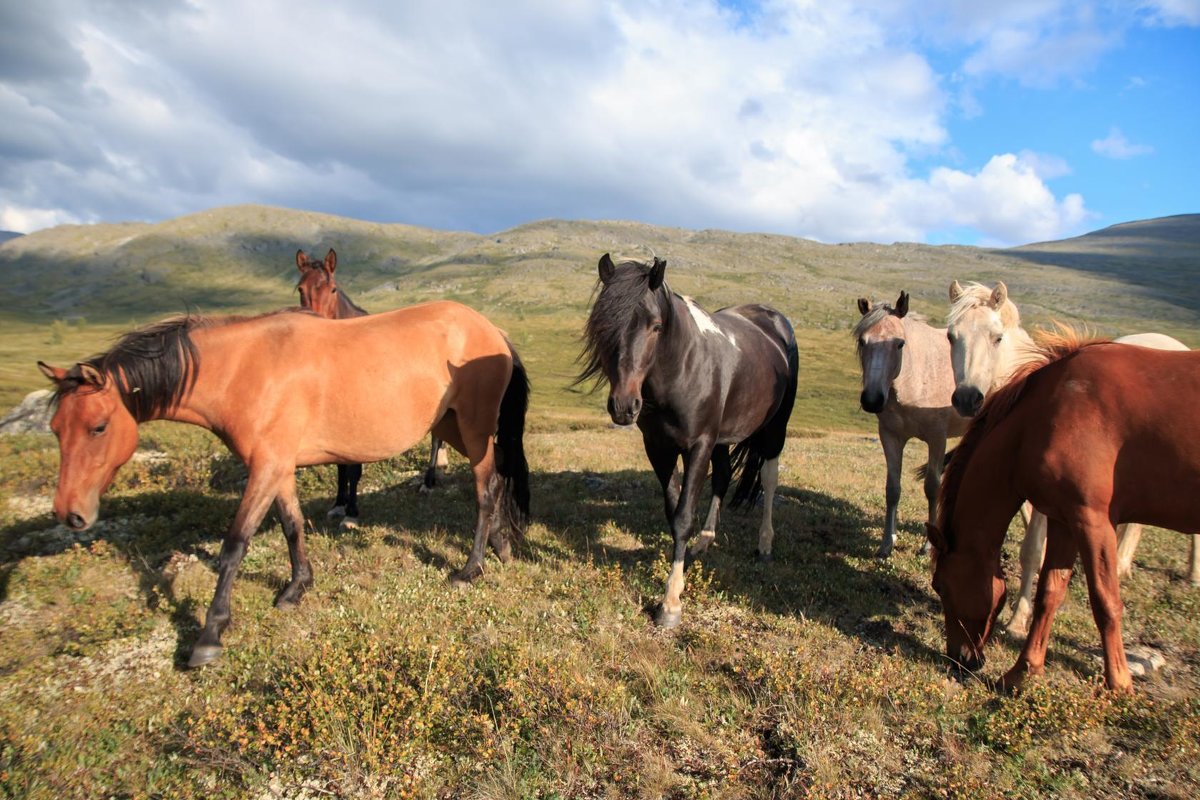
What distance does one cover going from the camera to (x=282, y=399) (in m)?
5.16

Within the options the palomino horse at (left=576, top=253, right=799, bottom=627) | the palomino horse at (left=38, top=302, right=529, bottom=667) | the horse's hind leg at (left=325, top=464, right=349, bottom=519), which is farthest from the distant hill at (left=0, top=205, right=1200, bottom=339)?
the palomino horse at (left=38, top=302, right=529, bottom=667)

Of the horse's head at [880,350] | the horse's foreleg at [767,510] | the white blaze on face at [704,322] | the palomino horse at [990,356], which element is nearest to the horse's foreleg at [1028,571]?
the palomino horse at [990,356]

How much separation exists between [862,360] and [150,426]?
12730mm

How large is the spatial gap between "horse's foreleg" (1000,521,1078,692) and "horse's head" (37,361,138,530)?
6.98 meters

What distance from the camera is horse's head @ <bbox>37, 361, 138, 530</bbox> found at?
14.9ft

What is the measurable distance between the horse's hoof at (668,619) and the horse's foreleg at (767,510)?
2022 mm

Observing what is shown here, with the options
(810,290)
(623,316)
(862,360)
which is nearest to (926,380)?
(862,360)

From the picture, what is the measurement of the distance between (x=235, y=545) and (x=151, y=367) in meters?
1.61

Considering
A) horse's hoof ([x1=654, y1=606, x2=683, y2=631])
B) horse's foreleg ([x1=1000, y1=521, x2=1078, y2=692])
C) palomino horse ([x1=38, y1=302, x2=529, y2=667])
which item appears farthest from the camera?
horse's hoof ([x1=654, y1=606, x2=683, y2=631])

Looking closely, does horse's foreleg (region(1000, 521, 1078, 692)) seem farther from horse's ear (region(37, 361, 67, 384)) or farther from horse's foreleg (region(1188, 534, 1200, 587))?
horse's ear (region(37, 361, 67, 384))

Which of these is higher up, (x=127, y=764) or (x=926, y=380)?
(x=926, y=380)

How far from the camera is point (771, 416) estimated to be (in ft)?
24.1

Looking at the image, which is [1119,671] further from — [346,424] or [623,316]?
[346,424]

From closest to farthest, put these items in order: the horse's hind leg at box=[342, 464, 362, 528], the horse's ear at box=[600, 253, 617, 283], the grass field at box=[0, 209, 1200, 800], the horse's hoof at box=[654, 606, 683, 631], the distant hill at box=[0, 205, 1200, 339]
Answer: the grass field at box=[0, 209, 1200, 800] → the horse's ear at box=[600, 253, 617, 283] → the horse's hoof at box=[654, 606, 683, 631] → the horse's hind leg at box=[342, 464, 362, 528] → the distant hill at box=[0, 205, 1200, 339]
